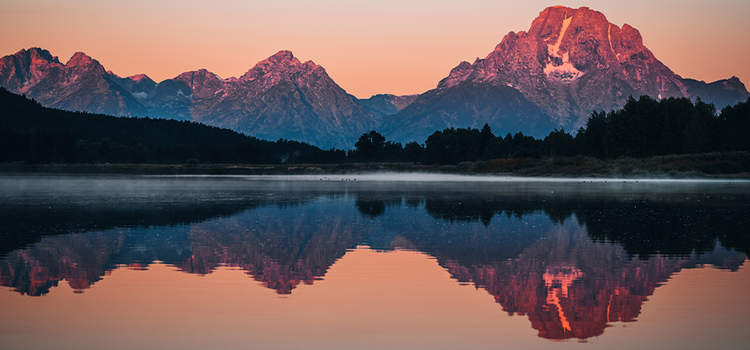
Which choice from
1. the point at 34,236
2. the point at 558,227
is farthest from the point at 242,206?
the point at 558,227

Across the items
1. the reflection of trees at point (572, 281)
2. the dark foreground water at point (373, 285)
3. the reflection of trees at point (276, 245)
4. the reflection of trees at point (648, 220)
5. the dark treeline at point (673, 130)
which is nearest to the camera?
the dark foreground water at point (373, 285)

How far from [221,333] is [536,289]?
25.3ft

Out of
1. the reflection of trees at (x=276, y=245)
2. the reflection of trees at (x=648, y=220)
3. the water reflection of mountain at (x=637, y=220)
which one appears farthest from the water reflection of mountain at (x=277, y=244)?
the reflection of trees at (x=648, y=220)

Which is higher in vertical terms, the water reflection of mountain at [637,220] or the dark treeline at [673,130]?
the dark treeline at [673,130]

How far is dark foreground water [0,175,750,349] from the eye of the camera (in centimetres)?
1141

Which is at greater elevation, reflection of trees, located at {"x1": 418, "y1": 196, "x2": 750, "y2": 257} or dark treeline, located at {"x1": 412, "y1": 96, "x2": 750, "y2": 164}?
dark treeline, located at {"x1": 412, "y1": 96, "x2": 750, "y2": 164}

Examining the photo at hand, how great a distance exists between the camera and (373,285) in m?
16.0

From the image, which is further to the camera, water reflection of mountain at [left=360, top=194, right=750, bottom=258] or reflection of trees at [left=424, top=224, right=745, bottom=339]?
water reflection of mountain at [left=360, top=194, right=750, bottom=258]

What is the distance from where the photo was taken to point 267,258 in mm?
19922

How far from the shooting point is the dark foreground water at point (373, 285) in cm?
1141

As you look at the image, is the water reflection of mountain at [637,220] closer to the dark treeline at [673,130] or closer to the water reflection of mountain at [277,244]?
the water reflection of mountain at [277,244]

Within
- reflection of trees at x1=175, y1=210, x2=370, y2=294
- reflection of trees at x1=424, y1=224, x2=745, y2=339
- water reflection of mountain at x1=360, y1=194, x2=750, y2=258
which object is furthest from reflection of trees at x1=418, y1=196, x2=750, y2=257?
reflection of trees at x1=175, y1=210, x2=370, y2=294

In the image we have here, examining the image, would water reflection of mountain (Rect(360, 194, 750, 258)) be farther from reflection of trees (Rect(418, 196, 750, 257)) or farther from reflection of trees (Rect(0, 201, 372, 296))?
reflection of trees (Rect(0, 201, 372, 296))

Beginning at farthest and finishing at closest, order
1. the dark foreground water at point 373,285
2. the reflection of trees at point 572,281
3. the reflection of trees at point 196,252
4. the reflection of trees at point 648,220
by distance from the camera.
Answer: the reflection of trees at point 648,220
the reflection of trees at point 196,252
the reflection of trees at point 572,281
the dark foreground water at point 373,285
